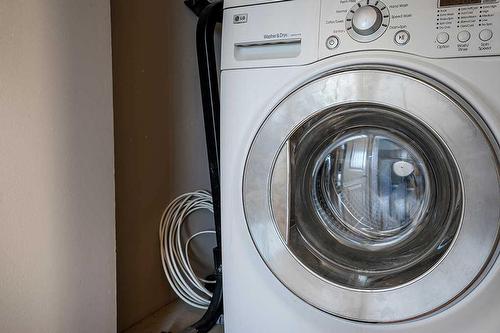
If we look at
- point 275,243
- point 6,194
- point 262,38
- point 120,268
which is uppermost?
point 262,38

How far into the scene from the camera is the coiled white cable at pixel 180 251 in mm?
1241

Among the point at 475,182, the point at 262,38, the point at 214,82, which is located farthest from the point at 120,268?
the point at 475,182

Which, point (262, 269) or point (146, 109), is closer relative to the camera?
point (262, 269)

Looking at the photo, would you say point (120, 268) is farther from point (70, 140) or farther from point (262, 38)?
point (262, 38)

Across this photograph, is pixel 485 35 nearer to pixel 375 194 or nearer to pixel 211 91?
pixel 375 194

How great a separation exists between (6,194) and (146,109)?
546 millimetres

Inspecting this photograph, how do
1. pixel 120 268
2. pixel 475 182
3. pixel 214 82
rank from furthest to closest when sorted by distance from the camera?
pixel 214 82, pixel 120 268, pixel 475 182

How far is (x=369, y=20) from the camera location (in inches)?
30.8

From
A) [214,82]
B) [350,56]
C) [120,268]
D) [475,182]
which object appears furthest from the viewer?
[214,82]

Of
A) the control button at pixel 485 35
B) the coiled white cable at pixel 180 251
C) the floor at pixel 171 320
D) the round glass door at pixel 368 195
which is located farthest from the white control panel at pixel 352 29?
the floor at pixel 171 320

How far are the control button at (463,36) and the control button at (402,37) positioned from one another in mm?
88

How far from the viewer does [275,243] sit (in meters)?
0.83

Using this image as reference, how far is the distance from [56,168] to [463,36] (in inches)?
32.0

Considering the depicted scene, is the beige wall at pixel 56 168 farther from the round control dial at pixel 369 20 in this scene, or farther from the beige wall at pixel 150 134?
the round control dial at pixel 369 20
